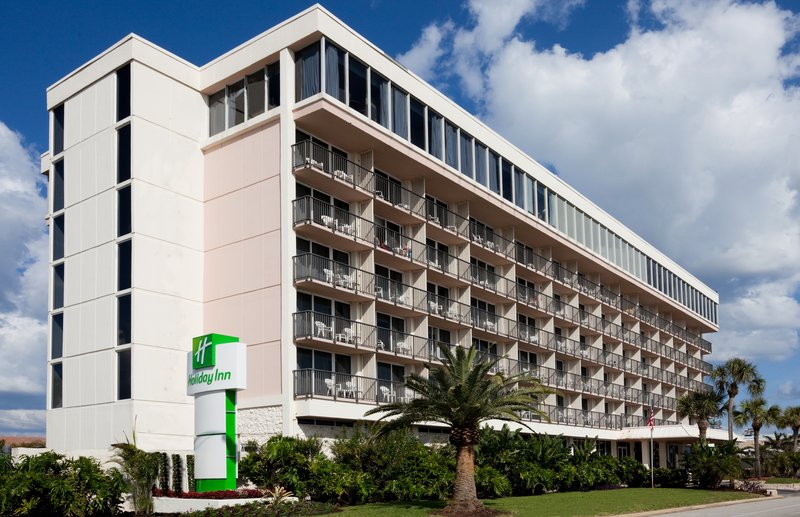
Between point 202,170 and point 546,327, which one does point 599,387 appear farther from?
point 202,170

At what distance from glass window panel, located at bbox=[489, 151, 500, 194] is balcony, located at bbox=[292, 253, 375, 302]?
13.2 m

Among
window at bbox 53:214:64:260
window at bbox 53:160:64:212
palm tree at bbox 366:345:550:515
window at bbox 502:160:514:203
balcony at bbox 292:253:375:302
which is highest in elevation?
window at bbox 502:160:514:203

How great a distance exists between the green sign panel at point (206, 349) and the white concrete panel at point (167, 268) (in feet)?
21.9

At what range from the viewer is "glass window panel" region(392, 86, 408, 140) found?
136 feet

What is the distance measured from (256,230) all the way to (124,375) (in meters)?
8.13

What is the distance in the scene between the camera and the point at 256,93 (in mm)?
39688

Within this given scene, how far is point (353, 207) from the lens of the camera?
134 feet

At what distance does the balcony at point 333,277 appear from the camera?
1428 inches

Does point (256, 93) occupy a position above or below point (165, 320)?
above

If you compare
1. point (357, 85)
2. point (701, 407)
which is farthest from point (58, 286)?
point (701, 407)

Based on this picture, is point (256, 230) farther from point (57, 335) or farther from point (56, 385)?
point (56, 385)

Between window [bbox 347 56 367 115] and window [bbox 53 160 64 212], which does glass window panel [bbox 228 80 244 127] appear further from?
window [bbox 53 160 64 212]

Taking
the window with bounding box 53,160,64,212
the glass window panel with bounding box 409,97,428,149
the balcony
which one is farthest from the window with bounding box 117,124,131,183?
the glass window panel with bounding box 409,97,428,149

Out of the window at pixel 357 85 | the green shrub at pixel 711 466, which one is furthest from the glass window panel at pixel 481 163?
the green shrub at pixel 711 466
